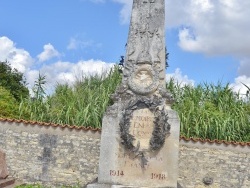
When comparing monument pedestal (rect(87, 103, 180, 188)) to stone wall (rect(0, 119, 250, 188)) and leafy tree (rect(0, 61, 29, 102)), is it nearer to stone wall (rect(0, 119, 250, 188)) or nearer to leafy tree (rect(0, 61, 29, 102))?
stone wall (rect(0, 119, 250, 188))

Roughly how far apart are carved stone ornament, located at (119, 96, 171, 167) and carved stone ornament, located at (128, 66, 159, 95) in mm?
183

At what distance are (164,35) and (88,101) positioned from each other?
26.6 ft

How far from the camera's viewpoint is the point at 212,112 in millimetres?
16984

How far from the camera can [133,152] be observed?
9.23 metres

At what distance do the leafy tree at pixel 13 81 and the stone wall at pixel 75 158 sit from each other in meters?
12.3

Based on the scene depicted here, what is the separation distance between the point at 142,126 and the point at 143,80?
3.09 ft

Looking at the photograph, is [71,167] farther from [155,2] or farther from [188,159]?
[155,2]

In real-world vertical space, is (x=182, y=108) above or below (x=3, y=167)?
above

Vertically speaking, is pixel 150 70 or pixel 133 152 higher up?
pixel 150 70

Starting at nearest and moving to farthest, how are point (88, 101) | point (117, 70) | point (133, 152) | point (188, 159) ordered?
1. point (133, 152)
2. point (188, 159)
3. point (88, 101)
4. point (117, 70)

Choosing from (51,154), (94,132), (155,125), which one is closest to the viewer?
(155,125)

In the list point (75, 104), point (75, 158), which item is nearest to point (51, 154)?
point (75, 158)

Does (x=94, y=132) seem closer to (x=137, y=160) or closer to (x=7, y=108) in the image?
(x=137, y=160)

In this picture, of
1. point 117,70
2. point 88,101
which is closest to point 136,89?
point 88,101
